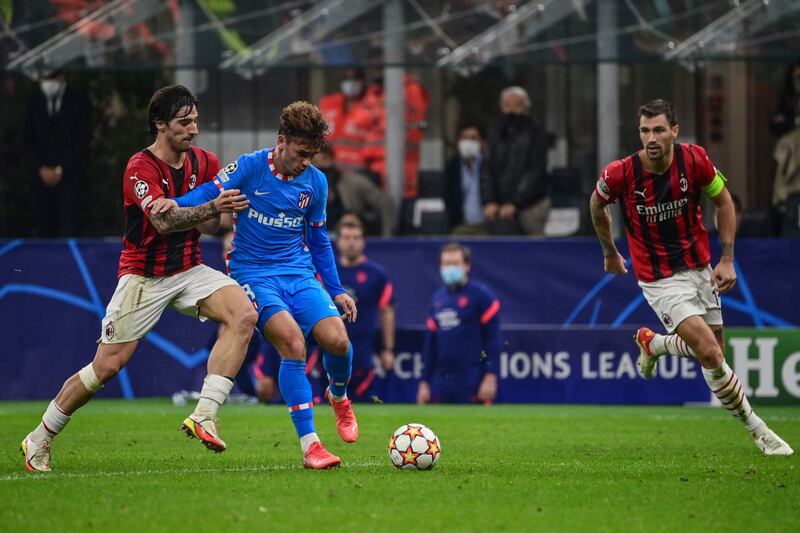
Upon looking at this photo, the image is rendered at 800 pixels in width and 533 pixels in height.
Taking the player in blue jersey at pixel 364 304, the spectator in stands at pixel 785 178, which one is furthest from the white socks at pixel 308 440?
the spectator in stands at pixel 785 178

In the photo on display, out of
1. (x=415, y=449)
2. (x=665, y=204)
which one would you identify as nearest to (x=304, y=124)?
(x=415, y=449)

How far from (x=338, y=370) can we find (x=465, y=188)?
25.4 ft

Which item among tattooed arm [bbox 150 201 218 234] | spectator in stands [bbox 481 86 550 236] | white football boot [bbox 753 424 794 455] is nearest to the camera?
tattooed arm [bbox 150 201 218 234]

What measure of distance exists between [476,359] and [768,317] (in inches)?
127

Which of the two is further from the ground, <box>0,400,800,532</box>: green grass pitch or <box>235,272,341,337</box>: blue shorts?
<box>235,272,341,337</box>: blue shorts

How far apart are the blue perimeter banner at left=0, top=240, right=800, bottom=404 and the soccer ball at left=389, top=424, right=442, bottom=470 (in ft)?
21.7

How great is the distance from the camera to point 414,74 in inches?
685

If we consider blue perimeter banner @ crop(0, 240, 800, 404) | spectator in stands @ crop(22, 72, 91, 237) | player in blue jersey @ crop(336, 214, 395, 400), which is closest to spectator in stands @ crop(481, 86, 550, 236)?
blue perimeter banner @ crop(0, 240, 800, 404)

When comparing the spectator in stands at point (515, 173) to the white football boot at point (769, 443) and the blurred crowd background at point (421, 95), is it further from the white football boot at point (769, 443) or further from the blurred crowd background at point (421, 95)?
the white football boot at point (769, 443)

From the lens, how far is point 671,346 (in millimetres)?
10000

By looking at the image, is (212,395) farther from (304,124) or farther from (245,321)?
(304,124)

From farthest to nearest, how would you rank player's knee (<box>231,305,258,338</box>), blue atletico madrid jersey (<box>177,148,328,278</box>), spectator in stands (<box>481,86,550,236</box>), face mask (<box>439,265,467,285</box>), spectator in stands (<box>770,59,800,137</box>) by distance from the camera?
spectator in stands (<box>770,59,800,137</box>), spectator in stands (<box>481,86,550,236</box>), face mask (<box>439,265,467,285</box>), blue atletico madrid jersey (<box>177,148,328,278</box>), player's knee (<box>231,305,258,338</box>)

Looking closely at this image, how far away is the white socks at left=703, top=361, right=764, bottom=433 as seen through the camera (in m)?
9.36

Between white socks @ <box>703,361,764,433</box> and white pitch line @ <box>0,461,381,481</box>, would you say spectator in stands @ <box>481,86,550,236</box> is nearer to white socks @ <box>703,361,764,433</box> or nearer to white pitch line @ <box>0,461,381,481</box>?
white socks @ <box>703,361,764,433</box>
